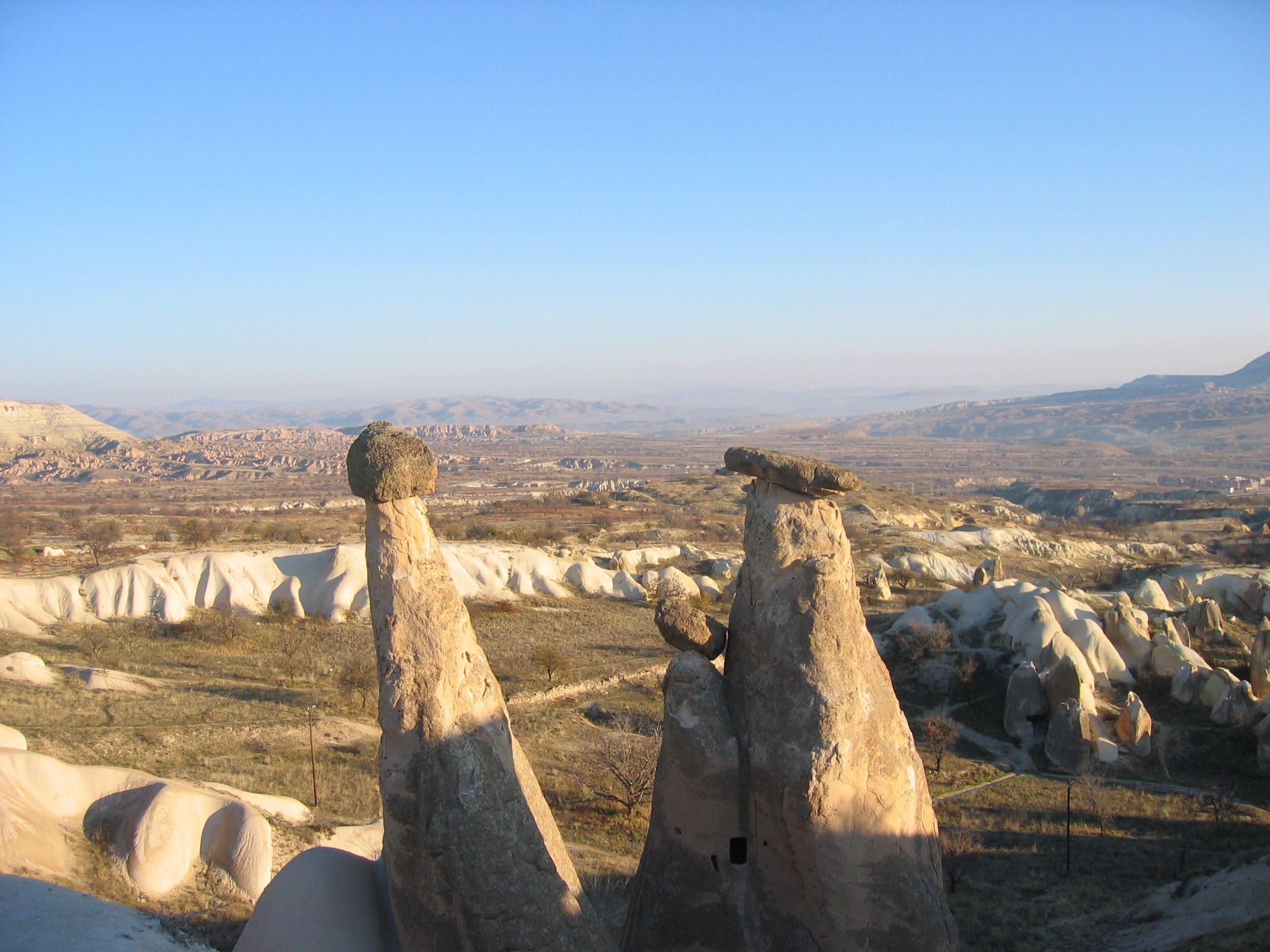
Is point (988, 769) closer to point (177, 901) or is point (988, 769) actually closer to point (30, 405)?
point (177, 901)

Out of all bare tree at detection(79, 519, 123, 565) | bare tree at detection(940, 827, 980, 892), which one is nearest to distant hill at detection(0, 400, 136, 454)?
bare tree at detection(79, 519, 123, 565)

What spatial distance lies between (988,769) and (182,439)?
194 meters

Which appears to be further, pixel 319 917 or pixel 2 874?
pixel 2 874

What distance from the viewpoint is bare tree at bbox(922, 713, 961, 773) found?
20.3m

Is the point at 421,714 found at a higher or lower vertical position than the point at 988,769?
higher

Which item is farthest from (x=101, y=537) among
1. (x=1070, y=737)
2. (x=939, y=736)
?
(x=1070, y=737)

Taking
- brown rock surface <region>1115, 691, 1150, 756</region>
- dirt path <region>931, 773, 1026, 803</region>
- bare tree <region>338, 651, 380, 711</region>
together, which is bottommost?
dirt path <region>931, 773, 1026, 803</region>

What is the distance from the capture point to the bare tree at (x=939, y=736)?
20.3 m

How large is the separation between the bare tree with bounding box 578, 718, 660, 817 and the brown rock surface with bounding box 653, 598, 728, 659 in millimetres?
8341

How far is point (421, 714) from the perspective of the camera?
6258 mm

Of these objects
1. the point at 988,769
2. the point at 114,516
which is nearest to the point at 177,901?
the point at 988,769

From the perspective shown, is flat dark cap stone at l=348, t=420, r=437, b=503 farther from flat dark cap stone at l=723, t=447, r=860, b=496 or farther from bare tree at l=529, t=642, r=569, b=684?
bare tree at l=529, t=642, r=569, b=684

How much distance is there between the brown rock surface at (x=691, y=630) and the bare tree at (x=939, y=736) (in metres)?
14.0

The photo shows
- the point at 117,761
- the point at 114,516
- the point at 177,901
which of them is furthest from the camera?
the point at 114,516
